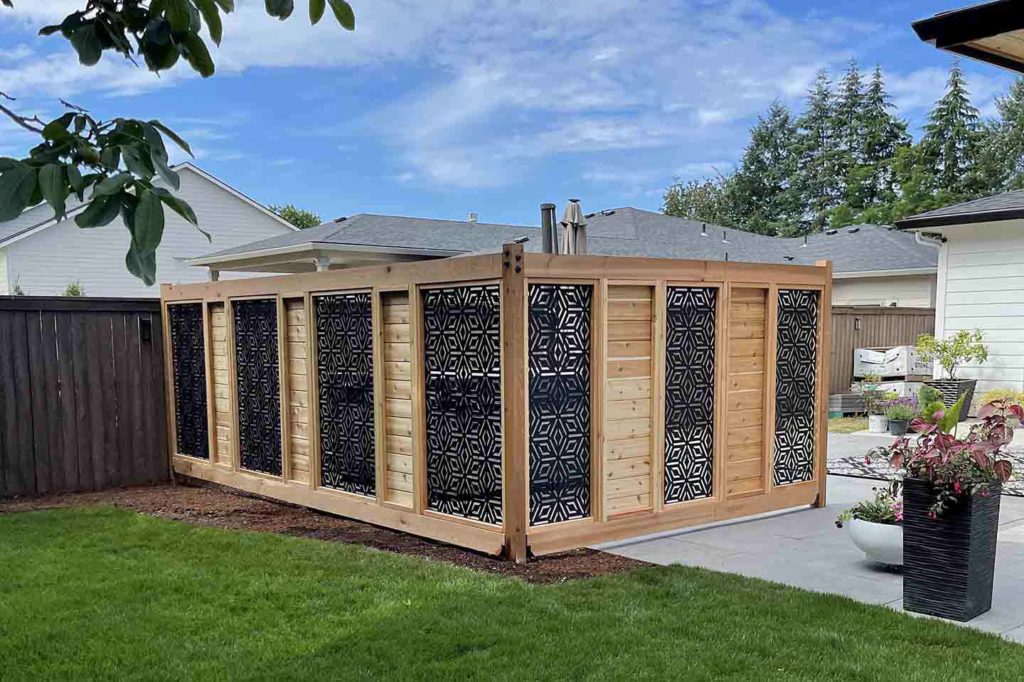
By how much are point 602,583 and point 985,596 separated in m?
1.73

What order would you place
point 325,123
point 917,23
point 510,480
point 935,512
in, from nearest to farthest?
point 917,23
point 935,512
point 510,480
point 325,123

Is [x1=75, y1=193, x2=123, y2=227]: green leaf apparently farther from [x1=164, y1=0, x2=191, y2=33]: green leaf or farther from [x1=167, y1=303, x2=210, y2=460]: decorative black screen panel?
[x1=167, y1=303, x2=210, y2=460]: decorative black screen panel

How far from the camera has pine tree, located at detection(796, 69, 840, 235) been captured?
111 ft

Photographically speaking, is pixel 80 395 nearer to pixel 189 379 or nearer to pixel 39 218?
pixel 189 379

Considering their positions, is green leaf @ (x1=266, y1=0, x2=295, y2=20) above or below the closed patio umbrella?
above

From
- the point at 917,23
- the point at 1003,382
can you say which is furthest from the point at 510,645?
the point at 1003,382

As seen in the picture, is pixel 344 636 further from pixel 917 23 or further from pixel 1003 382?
pixel 1003 382

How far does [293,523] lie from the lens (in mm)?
5688

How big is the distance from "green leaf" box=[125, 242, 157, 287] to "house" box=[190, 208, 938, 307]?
39.6 feet

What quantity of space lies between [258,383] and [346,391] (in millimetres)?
1108

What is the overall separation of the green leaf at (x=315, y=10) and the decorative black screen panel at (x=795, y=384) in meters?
4.56

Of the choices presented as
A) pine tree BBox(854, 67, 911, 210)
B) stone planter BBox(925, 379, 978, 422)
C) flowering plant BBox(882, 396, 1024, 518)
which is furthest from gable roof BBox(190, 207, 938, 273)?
pine tree BBox(854, 67, 911, 210)

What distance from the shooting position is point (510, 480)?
178 inches

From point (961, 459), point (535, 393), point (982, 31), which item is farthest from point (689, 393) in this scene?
point (982, 31)
